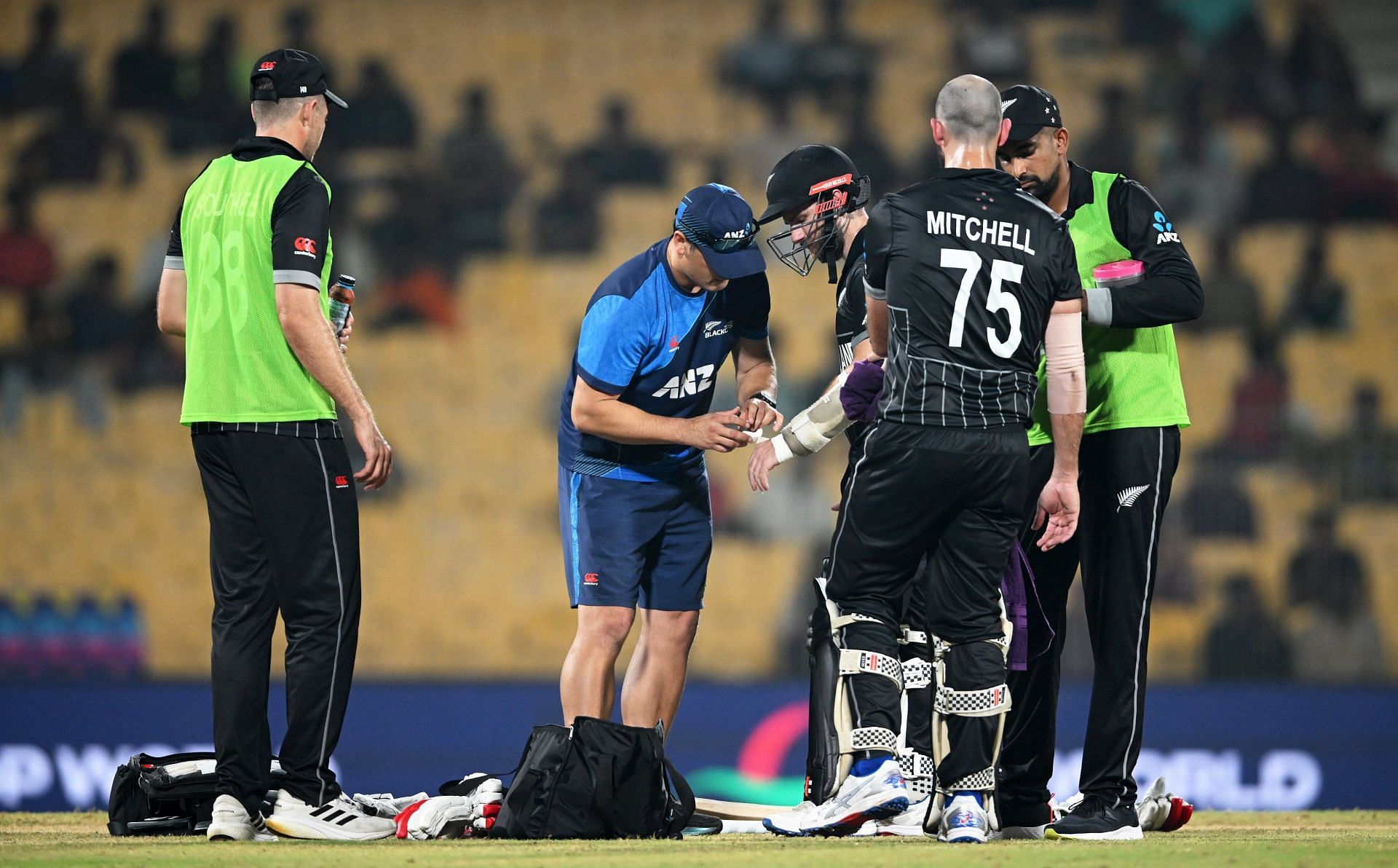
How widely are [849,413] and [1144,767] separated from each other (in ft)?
15.3

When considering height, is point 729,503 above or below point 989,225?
below

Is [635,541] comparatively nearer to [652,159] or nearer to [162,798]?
[162,798]

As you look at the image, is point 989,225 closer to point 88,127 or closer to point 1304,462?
point 1304,462

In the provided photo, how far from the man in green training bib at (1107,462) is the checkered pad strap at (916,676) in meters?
0.43

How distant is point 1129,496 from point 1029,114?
1.09 metres

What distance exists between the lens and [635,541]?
4504mm

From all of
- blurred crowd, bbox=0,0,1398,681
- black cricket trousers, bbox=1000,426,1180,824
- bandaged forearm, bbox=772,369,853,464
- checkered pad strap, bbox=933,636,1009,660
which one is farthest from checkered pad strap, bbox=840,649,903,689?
blurred crowd, bbox=0,0,1398,681

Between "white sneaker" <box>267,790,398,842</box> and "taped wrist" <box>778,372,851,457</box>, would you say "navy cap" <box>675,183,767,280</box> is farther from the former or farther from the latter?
"white sneaker" <box>267,790,398,842</box>

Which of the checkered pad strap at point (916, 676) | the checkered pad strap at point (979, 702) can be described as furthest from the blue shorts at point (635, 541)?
the checkered pad strap at point (979, 702)

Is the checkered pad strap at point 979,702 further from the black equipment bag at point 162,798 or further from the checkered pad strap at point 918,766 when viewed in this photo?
the black equipment bag at point 162,798

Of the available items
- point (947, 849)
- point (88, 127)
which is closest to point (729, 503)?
point (88, 127)

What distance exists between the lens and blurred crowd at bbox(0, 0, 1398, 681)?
1033cm

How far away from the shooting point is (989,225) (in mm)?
3705

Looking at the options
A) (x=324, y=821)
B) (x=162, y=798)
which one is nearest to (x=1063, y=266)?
(x=324, y=821)
